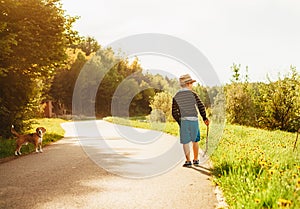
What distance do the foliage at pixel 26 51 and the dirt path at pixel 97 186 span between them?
5272 millimetres

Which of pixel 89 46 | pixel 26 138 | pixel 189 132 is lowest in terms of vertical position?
pixel 26 138

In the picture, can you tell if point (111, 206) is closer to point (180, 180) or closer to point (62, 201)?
point (62, 201)

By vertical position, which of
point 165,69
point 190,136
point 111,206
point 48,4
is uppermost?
point 48,4

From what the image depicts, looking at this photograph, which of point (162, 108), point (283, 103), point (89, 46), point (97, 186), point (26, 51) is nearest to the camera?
point (97, 186)

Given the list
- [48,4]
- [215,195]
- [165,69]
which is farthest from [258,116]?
[215,195]

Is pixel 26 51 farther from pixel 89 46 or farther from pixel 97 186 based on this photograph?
Answer: pixel 89 46

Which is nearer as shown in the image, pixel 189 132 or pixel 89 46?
pixel 189 132

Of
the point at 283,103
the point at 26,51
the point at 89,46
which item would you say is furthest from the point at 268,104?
the point at 89,46

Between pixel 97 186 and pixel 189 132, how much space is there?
2.87 metres

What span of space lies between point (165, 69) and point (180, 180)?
852cm

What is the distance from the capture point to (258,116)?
32.7 metres

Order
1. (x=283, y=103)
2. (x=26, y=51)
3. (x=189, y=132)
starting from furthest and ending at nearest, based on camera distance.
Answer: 1. (x=283, y=103)
2. (x=26, y=51)
3. (x=189, y=132)

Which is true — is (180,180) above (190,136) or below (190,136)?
below

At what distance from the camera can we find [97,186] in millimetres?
6320
